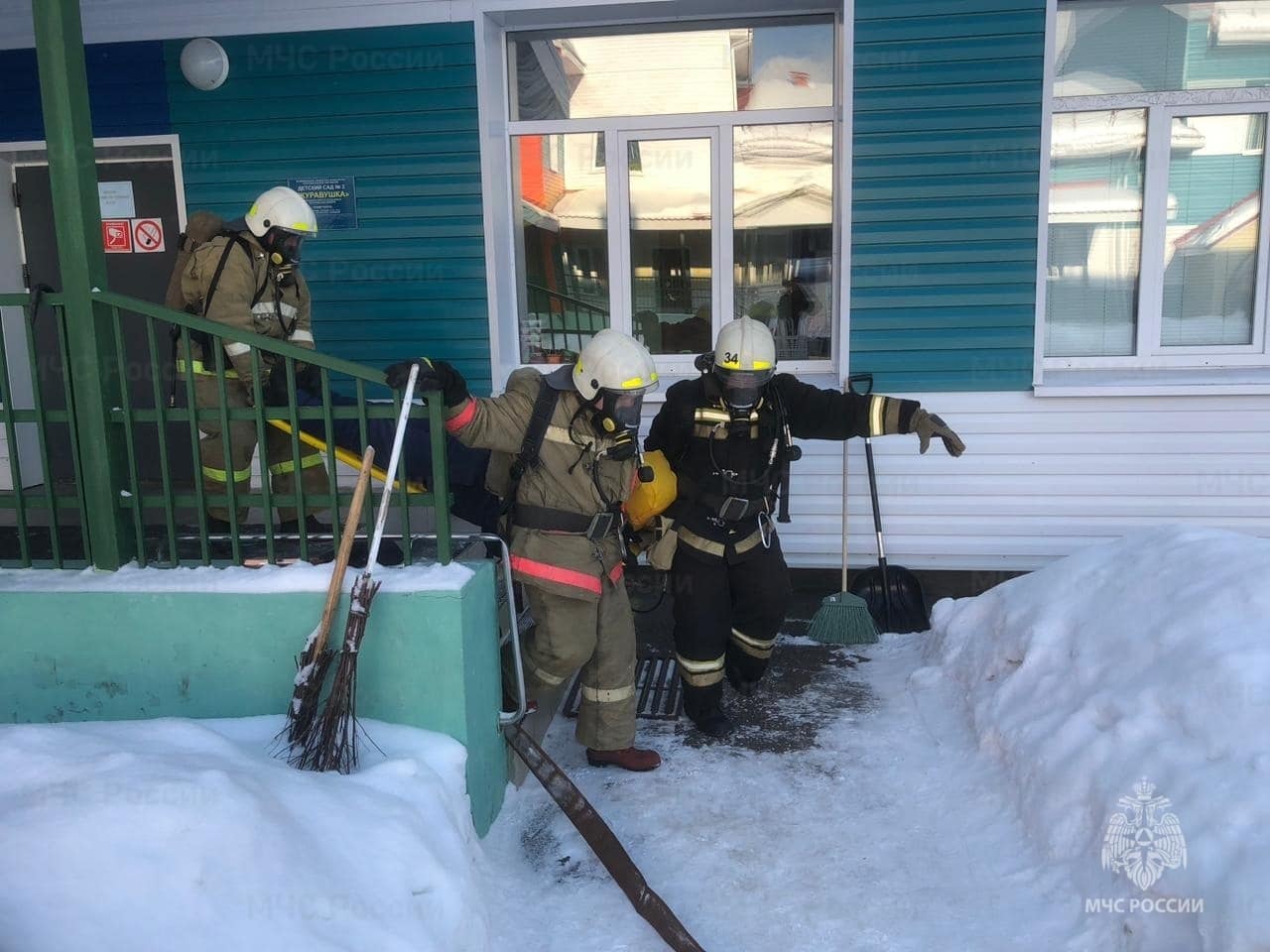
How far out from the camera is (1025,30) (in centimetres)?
539

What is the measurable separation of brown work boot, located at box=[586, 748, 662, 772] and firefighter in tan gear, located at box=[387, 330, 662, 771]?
1.22ft

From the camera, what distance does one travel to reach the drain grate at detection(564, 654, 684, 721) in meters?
4.56

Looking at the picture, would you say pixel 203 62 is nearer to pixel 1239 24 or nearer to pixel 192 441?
pixel 192 441

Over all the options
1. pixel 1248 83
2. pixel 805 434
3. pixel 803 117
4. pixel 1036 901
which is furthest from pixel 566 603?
pixel 1248 83

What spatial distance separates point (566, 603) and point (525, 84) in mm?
3947

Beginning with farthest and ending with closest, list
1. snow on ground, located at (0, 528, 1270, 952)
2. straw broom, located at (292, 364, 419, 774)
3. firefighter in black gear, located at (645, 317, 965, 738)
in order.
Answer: firefighter in black gear, located at (645, 317, 965, 738) → straw broom, located at (292, 364, 419, 774) → snow on ground, located at (0, 528, 1270, 952)

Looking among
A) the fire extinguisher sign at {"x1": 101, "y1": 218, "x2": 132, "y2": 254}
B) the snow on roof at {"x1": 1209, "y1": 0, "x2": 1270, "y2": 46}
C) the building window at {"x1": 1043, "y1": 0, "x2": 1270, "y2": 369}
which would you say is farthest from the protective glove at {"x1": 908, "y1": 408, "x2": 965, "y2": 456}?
the fire extinguisher sign at {"x1": 101, "y1": 218, "x2": 132, "y2": 254}

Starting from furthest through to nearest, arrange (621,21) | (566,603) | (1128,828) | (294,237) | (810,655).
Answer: (621,21) → (810,655) → (294,237) → (566,603) → (1128,828)

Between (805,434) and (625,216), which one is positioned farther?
→ (625,216)

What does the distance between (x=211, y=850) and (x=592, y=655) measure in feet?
6.21

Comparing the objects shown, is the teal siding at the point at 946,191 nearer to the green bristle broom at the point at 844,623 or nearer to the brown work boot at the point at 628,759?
the green bristle broom at the point at 844,623

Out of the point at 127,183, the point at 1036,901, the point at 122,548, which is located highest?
the point at 127,183

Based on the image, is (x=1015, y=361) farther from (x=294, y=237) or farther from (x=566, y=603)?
(x=294, y=237)

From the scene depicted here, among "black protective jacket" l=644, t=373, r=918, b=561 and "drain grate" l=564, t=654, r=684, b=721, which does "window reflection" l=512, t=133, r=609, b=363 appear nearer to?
"black protective jacket" l=644, t=373, r=918, b=561
